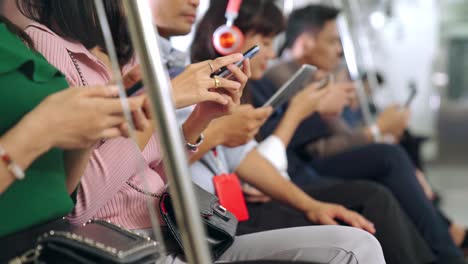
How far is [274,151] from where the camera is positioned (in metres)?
1.76

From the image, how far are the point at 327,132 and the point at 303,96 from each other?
17.7 inches

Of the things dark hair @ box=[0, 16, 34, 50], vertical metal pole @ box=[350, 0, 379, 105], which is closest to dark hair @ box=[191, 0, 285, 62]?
dark hair @ box=[0, 16, 34, 50]

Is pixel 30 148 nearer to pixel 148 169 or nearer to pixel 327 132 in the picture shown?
pixel 148 169

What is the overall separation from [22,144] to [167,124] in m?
0.18

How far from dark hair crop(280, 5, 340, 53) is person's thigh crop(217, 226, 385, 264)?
4.43ft

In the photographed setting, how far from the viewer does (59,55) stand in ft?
3.14

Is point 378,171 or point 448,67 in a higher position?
point 378,171

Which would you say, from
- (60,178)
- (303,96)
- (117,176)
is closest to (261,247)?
(117,176)

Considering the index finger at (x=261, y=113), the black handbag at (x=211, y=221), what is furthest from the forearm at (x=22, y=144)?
the index finger at (x=261, y=113)

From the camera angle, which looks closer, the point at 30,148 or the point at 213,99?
the point at 30,148

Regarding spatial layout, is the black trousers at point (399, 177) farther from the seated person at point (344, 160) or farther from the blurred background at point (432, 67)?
the blurred background at point (432, 67)

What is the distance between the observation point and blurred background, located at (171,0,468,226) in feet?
16.5

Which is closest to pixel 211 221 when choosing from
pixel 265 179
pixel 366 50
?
pixel 265 179

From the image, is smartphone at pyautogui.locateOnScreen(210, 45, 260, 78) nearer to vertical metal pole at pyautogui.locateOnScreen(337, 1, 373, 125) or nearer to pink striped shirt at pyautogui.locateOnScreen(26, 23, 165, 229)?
pink striped shirt at pyautogui.locateOnScreen(26, 23, 165, 229)
